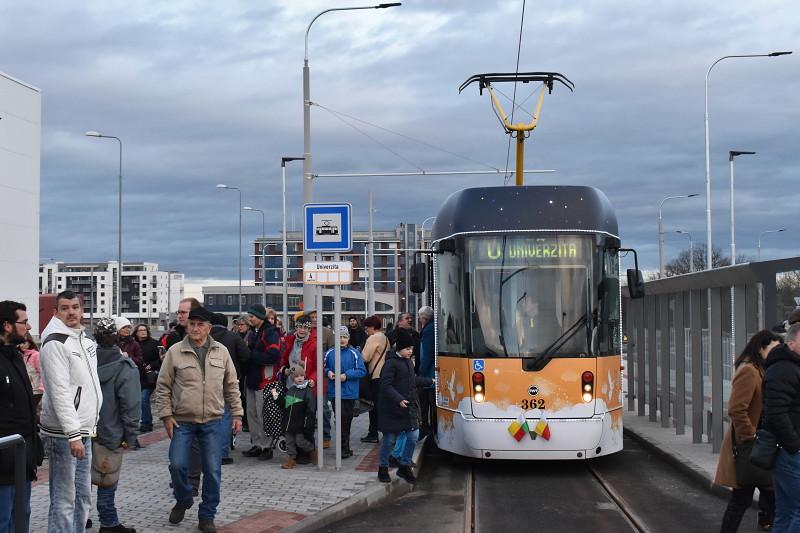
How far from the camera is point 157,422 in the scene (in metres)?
16.1

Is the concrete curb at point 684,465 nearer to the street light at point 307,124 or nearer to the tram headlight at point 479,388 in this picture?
the tram headlight at point 479,388

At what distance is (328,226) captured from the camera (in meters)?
11.5

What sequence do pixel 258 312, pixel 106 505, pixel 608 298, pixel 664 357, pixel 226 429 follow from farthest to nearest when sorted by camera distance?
pixel 664 357 → pixel 258 312 → pixel 608 298 → pixel 226 429 → pixel 106 505

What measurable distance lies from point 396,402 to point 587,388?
2.39m

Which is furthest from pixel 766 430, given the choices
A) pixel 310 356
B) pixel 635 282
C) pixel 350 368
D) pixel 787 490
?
pixel 350 368

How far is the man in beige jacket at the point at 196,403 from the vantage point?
779 centimetres

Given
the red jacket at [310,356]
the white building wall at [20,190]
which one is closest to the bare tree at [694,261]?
the white building wall at [20,190]

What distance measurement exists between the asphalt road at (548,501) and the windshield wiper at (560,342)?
134cm

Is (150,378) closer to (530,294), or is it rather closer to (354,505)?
(354,505)

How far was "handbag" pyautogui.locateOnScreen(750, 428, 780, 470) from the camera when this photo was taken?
6.38 m

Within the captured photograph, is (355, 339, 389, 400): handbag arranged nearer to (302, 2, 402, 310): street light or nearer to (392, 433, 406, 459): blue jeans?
(392, 433, 406, 459): blue jeans

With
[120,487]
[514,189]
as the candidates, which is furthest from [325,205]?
[120,487]

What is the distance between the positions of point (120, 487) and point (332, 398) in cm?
349

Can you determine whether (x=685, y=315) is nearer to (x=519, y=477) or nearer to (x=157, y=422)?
(x=519, y=477)
